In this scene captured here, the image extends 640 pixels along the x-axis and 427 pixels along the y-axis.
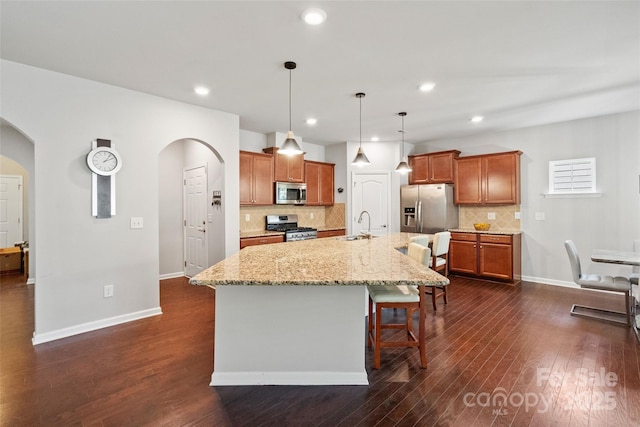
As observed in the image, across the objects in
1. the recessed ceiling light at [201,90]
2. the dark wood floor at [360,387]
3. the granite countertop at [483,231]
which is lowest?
the dark wood floor at [360,387]

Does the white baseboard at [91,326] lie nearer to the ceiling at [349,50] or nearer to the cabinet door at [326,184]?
the ceiling at [349,50]

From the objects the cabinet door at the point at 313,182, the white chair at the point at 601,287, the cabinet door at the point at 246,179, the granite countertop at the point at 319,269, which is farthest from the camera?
the cabinet door at the point at 313,182

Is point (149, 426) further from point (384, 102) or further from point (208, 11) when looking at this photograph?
point (384, 102)

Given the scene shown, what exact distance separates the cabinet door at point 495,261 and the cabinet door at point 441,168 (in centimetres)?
144

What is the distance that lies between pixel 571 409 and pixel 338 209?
4975 millimetres

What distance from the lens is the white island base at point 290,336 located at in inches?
88.6

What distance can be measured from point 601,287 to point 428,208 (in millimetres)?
2815

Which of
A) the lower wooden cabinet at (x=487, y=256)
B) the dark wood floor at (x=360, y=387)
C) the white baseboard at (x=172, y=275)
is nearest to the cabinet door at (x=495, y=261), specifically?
the lower wooden cabinet at (x=487, y=256)

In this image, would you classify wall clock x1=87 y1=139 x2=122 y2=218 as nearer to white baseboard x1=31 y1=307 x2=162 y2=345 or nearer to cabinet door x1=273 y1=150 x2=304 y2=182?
white baseboard x1=31 y1=307 x2=162 y2=345

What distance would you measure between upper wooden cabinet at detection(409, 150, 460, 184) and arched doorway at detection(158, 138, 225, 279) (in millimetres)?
3969

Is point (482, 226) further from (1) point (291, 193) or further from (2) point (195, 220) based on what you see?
(2) point (195, 220)

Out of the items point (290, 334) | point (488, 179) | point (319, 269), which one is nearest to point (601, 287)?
point (488, 179)

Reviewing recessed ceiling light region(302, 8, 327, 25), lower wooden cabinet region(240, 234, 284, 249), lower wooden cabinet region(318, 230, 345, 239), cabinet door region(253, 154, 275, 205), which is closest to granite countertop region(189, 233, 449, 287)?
lower wooden cabinet region(240, 234, 284, 249)

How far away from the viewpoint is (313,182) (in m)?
6.29
